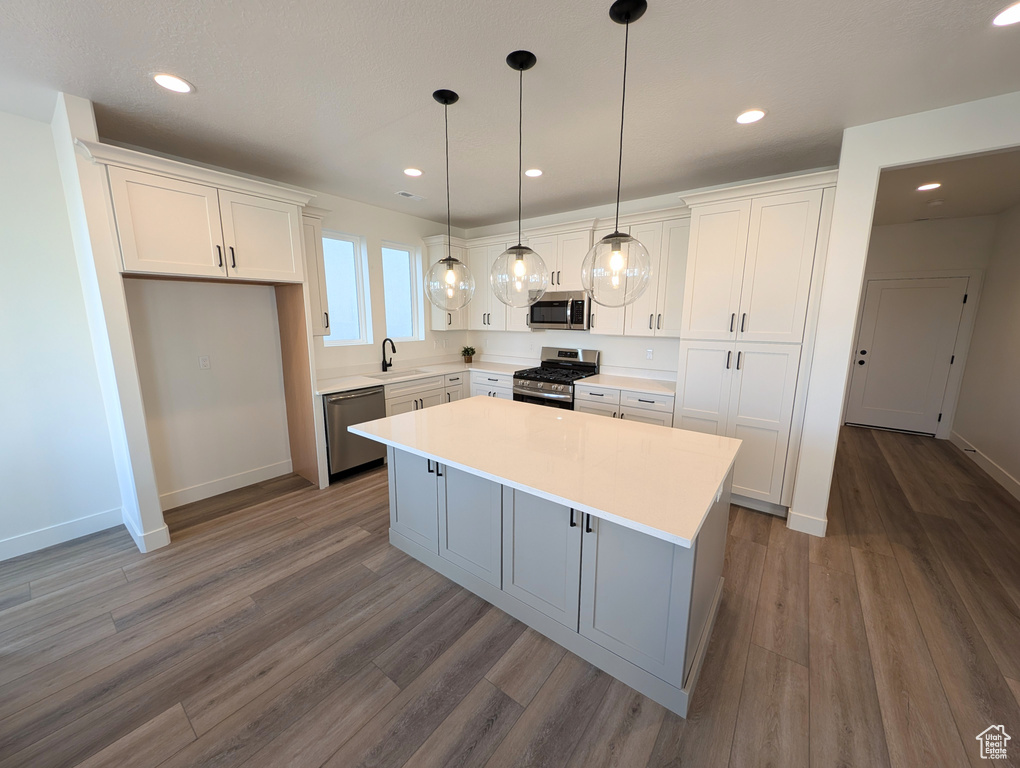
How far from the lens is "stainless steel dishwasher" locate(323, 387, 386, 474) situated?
352 centimetres

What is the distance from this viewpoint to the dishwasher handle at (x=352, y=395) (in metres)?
3.49

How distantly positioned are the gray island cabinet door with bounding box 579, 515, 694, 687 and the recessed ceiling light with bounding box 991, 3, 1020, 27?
7.85 feet

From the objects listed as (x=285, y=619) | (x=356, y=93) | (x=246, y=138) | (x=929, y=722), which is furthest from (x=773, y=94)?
(x=285, y=619)

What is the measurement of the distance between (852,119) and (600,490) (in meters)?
2.78

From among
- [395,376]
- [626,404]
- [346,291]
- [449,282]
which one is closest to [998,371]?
[626,404]

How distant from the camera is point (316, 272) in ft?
11.8

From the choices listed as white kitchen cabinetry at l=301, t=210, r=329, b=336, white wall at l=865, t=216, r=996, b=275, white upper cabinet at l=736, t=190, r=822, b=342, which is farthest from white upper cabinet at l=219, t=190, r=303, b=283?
white wall at l=865, t=216, r=996, b=275

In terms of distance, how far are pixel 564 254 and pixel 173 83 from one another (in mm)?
3165

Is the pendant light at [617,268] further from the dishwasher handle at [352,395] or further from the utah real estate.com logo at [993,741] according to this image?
the dishwasher handle at [352,395]

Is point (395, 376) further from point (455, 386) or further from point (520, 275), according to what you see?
point (520, 275)

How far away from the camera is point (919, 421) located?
504 centimetres

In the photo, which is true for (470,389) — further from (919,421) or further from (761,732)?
(919,421)

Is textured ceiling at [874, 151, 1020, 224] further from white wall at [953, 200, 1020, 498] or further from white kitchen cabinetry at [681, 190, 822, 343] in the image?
white kitchen cabinetry at [681, 190, 822, 343]

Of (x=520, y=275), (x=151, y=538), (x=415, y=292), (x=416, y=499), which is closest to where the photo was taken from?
(x=520, y=275)
